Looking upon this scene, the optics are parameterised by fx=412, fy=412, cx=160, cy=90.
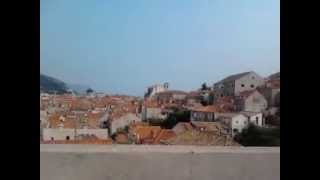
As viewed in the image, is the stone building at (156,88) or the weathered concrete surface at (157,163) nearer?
the stone building at (156,88)

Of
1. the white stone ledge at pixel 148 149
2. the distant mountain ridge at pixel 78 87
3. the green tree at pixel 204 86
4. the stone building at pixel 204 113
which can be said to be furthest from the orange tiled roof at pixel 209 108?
the distant mountain ridge at pixel 78 87

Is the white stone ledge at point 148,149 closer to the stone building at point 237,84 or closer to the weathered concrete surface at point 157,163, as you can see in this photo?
the weathered concrete surface at point 157,163

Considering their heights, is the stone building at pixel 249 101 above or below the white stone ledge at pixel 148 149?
above

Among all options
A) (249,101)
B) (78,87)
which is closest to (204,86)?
(249,101)

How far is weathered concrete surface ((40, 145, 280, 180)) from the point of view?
219 centimetres

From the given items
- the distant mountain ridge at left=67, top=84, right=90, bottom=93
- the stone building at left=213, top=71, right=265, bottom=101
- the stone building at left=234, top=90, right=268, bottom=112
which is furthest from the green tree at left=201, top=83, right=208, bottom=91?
the distant mountain ridge at left=67, top=84, right=90, bottom=93

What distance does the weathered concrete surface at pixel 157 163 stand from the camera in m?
2.19

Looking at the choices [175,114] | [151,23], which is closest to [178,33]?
[151,23]

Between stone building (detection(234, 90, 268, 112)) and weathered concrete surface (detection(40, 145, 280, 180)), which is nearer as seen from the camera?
stone building (detection(234, 90, 268, 112))

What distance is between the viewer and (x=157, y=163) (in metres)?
2.22

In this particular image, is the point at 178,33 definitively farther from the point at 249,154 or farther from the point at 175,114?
the point at 249,154

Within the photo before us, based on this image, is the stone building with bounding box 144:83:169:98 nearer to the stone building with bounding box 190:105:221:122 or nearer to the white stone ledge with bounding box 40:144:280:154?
the stone building with bounding box 190:105:221:122
